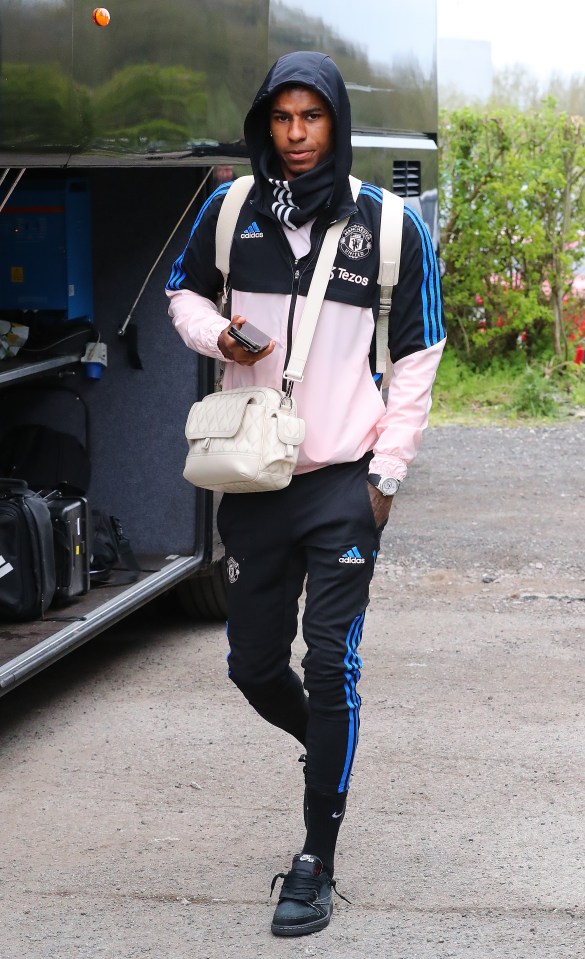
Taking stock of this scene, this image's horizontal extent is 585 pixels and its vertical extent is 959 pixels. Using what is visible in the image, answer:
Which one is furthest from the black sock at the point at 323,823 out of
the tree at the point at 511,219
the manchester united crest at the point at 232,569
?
the tree at the point at 511,219

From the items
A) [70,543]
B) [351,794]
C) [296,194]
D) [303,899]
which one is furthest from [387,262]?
[70,543]

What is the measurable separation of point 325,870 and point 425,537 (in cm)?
427

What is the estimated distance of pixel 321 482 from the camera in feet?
11.9

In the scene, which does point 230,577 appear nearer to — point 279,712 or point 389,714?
point 279,712

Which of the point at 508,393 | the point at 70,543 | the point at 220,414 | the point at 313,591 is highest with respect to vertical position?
the point at 220,414

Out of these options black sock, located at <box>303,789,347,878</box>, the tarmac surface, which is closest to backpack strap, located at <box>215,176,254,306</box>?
black sock, located at <box>303,789,347,878</box>

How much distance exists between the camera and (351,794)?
14.5 feet

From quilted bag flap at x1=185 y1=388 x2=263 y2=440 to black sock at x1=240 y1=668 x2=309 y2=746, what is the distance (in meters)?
0.64

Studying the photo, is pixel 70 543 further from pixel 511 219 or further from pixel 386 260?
pixel 511 219

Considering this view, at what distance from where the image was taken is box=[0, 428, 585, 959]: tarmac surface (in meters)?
3.61

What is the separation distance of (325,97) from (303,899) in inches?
74.9

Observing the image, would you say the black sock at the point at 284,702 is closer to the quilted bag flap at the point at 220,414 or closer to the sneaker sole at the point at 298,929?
the sneaker sole at the point at 298,929

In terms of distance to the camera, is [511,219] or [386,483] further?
[511,219]

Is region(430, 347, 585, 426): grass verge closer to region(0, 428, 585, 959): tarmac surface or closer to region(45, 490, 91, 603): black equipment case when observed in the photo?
region(0, 428, 585, 959): tarmac surface
